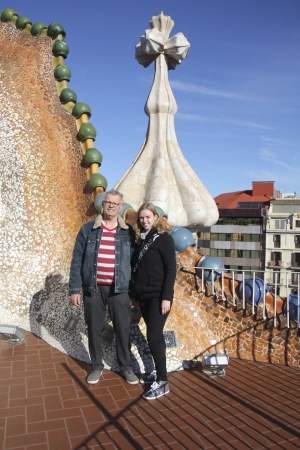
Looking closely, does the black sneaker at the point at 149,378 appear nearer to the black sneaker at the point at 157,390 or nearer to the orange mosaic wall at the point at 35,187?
the black sneaker at the point at 157,390

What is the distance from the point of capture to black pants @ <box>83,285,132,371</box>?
348 centimetres

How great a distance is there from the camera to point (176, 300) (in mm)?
4398

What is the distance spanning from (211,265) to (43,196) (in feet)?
8.07

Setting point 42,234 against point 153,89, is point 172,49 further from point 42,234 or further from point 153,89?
point 42,234

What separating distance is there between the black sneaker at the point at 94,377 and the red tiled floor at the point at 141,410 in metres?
0.05

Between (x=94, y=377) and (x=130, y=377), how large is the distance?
314 millimetres

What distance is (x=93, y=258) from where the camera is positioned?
3428mm

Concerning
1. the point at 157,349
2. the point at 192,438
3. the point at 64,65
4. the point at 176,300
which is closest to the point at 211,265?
the point at 176,300

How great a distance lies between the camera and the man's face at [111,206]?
11.0ft

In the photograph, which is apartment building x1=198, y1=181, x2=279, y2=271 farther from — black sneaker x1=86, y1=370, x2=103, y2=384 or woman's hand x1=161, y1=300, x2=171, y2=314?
woman's hand x1=161, y1=300, x2=171, y2=314

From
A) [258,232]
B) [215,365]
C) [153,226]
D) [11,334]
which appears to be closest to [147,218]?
[153,226]

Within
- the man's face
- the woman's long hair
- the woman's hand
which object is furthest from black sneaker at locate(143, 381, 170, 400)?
the man's face

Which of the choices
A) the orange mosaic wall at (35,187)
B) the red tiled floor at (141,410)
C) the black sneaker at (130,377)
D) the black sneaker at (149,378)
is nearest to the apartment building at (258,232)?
the orange mosaic wall at (35,187)

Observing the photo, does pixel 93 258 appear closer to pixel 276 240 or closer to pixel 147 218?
pixel 147 218
